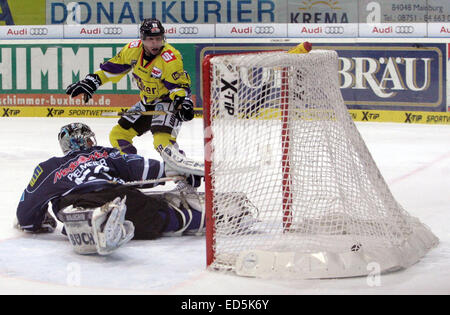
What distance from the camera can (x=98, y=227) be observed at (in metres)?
3.89

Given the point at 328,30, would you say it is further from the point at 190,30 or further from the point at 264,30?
the point at 190,30

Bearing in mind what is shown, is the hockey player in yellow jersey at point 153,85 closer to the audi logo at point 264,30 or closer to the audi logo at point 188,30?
the audi logo at point 264,30

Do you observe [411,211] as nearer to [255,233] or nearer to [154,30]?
[255,233]

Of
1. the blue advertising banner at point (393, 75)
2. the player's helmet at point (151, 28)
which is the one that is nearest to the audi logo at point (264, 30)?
the blue advertising banner at point (393, 75)

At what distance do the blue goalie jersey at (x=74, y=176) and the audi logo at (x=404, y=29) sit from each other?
6.85m

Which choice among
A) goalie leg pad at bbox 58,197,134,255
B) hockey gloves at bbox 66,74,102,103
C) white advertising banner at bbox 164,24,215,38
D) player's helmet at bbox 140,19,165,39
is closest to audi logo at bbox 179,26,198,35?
white advertising banner at bbox 164,24,215,38

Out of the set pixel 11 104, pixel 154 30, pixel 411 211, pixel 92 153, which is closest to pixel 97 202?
pixel 92 153

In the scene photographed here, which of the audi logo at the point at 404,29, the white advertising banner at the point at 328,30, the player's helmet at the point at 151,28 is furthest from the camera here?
the white advertising banner at the point at 328,30

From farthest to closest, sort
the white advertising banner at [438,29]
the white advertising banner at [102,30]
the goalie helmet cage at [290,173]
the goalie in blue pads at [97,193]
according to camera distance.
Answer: the white advertising banner at [102,30]
the white advertising banner at [438,29]
the goalie in blue pads at [97,193]
the goalie helmet cage at [290,173]

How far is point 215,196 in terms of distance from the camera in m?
3.90

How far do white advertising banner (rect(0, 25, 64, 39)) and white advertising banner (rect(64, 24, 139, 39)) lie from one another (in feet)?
0.49

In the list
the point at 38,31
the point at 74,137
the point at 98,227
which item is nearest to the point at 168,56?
the point at 74,137

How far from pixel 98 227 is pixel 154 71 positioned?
1960 mm

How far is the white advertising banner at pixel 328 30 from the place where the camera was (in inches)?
Answer: 433
